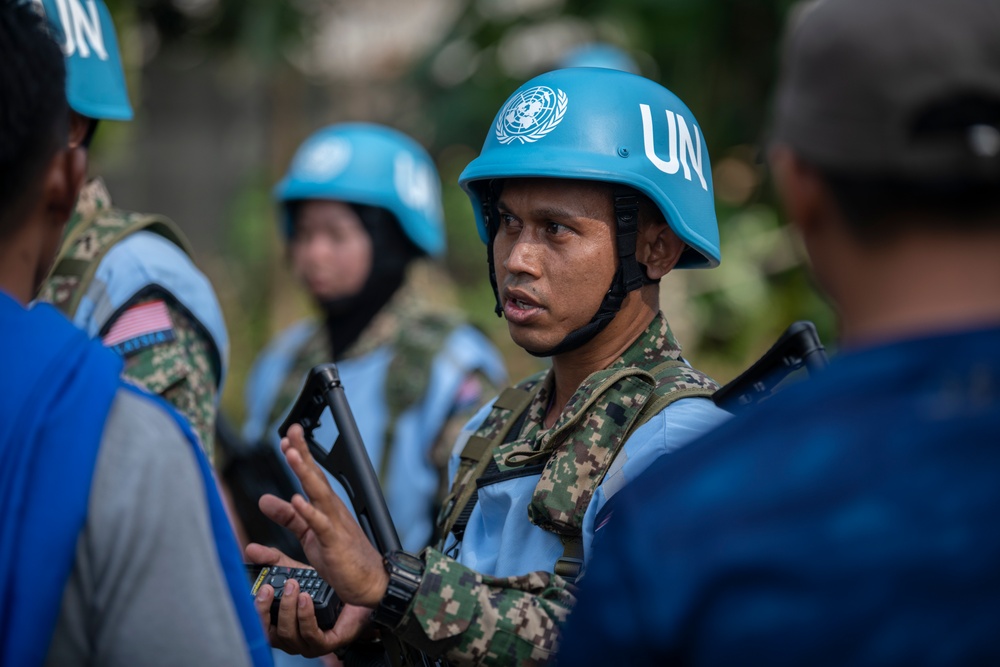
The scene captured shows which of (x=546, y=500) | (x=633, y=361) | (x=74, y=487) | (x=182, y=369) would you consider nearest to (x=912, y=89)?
(x=74, y=487)

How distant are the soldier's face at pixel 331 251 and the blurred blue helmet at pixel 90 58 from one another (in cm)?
176

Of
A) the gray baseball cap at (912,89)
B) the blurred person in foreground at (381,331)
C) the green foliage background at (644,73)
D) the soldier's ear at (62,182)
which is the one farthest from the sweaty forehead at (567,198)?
the green foliage background at (644,73)

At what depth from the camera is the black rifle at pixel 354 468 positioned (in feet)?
7.25

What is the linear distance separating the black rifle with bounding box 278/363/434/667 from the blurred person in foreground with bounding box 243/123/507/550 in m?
1.85

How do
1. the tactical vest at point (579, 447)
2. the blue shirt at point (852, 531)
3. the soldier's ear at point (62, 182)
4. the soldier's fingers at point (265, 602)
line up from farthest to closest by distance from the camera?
the soldier's fingers at point (265, 602), the tactical vest at point (579, 447), the soldier's ear at point (62, 182), the blue shirt at point (852, 531)

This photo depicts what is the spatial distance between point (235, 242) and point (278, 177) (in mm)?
1476

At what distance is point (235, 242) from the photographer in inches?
417

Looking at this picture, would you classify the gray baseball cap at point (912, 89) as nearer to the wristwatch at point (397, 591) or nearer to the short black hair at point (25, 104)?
the short black hair at point (25, 104)

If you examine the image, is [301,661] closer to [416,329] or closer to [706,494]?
[416,329]

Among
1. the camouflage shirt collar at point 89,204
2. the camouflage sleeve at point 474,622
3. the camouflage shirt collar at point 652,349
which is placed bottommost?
the camouflage sleeve at point 474,622

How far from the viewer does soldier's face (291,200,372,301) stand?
4703 millimetres

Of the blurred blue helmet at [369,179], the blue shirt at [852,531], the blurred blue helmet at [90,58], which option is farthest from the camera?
the blurred blue helmet at [369,179]

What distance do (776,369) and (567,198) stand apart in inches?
22.7

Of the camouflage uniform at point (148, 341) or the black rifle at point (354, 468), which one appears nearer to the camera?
the black rifle at point (354, 468)
